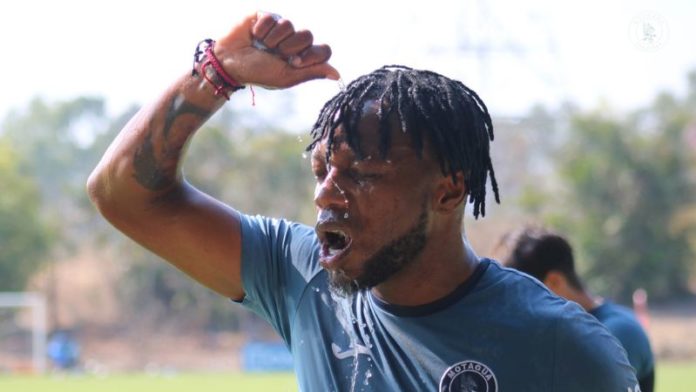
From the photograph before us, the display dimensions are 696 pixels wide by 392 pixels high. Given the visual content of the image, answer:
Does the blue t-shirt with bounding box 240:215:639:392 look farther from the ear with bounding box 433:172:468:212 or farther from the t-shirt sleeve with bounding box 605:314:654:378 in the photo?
the t-shirt sleeve with bounding box 605:314:654:378

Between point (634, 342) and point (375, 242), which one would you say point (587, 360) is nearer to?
point (375, 242)

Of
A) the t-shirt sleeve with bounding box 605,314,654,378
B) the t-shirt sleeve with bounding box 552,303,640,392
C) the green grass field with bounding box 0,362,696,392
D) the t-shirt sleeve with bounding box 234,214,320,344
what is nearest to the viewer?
the t-shirt sleeve with bounding box 552,303,640,392

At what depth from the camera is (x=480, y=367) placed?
293cm

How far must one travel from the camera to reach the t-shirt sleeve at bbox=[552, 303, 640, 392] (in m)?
2.84

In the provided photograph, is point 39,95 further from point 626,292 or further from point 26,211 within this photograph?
point 626,292

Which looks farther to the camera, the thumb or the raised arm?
the raised arm

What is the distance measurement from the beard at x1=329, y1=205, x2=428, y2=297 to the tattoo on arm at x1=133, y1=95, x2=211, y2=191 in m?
0.56

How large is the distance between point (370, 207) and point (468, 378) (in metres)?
0.45

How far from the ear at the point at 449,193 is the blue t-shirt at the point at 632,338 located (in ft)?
8.73

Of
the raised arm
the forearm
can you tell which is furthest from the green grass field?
the forearm

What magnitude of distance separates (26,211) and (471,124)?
1460 inches

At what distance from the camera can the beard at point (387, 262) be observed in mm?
2996

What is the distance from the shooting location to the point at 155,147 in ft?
10.9

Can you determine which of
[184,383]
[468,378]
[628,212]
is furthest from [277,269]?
[628,212]
